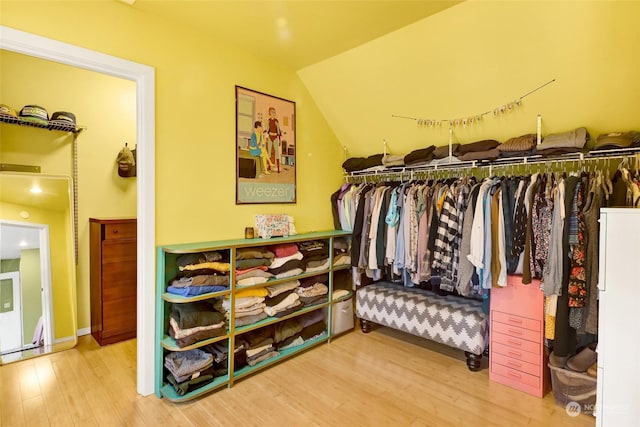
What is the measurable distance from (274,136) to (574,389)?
2978 millimetres

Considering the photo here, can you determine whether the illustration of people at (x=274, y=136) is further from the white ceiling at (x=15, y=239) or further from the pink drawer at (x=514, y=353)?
the pink drawer at (x=514, y=353)

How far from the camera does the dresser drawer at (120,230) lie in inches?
118

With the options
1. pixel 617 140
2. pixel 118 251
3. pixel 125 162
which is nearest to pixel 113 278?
pixel 118 251

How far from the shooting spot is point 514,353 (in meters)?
2.40

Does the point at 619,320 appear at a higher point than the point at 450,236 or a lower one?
lower

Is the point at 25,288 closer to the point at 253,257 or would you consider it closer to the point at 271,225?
the point at 253,257

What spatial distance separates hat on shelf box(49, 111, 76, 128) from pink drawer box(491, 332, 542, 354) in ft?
13.0

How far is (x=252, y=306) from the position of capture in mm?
2590

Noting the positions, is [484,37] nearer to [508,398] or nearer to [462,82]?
[462,82]

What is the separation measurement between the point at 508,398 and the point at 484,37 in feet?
8.23

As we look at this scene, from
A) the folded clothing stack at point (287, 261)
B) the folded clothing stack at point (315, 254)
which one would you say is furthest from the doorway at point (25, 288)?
the folded clothing stack at point (315, 254)

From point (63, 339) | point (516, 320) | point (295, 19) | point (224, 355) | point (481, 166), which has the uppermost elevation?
point (295, 19)

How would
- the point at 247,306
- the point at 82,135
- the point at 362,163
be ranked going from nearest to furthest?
the point at 247,306 < the point at 82,135 < the point at 362,163

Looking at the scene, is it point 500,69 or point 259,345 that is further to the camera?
point 259,345
